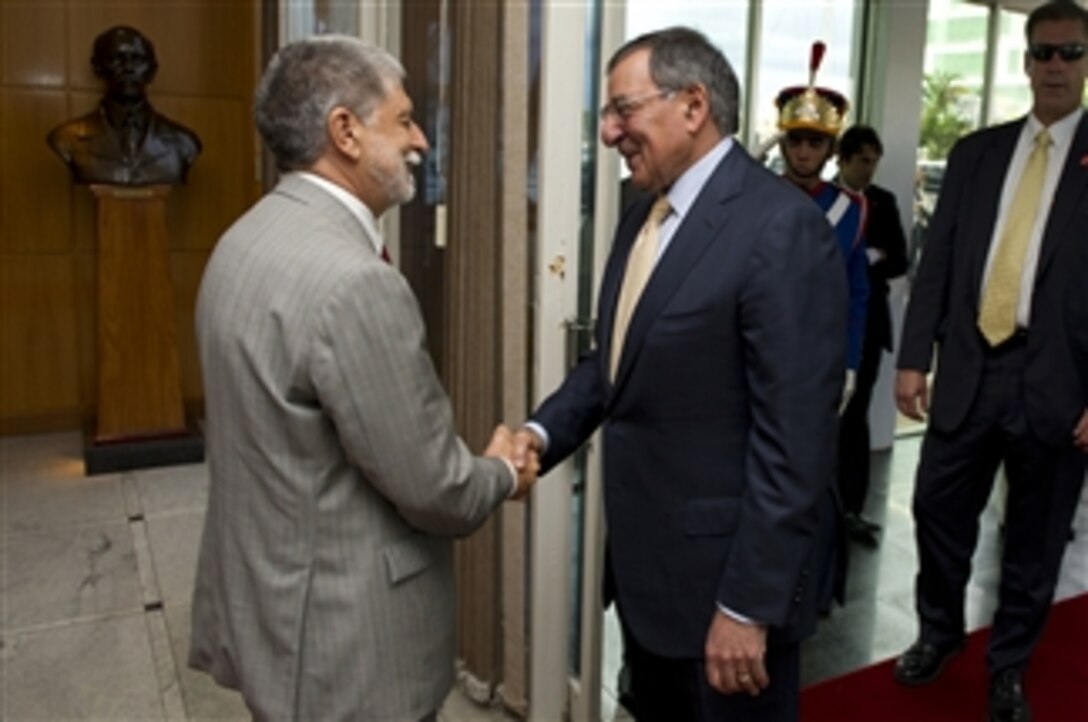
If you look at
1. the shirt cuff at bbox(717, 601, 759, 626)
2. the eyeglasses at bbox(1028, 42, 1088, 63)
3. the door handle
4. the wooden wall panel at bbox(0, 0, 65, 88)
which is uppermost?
the wooden wall panel at bbox(0, 0, 65, 88)

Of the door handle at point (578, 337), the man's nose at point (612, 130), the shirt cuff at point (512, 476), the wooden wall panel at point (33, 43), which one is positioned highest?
the wooden wall panel at point (33, 43)

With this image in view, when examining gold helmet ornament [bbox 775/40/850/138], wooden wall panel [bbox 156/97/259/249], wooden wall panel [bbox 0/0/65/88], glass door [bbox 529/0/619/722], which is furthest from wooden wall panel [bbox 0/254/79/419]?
gold helmet ornament [bbox 775/40/850/138]

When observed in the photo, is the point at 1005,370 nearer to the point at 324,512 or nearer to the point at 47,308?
the point at 324,512

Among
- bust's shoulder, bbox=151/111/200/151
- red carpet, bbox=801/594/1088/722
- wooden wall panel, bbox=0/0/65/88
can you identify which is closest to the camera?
red carpet, bbox=801/594/1088/722

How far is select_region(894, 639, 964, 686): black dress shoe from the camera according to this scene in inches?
103

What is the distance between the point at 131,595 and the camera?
10.9ft

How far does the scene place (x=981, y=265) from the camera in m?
2.39

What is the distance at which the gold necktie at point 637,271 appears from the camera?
5.04 feet

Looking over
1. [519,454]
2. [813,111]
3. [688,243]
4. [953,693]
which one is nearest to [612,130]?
[688,243]

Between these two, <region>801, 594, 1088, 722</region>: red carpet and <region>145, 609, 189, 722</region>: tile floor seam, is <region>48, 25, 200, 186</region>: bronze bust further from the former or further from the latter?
<region>801, 594, 1088, 722</region>: red carpet

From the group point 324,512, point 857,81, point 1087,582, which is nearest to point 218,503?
point 324,512

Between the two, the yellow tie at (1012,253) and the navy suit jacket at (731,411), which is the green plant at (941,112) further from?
the navy suit jacket at (731,411)

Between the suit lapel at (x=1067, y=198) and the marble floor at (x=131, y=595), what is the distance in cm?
145

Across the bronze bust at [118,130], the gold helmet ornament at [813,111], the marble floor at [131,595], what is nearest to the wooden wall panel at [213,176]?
the bronze bust at [118,130]
